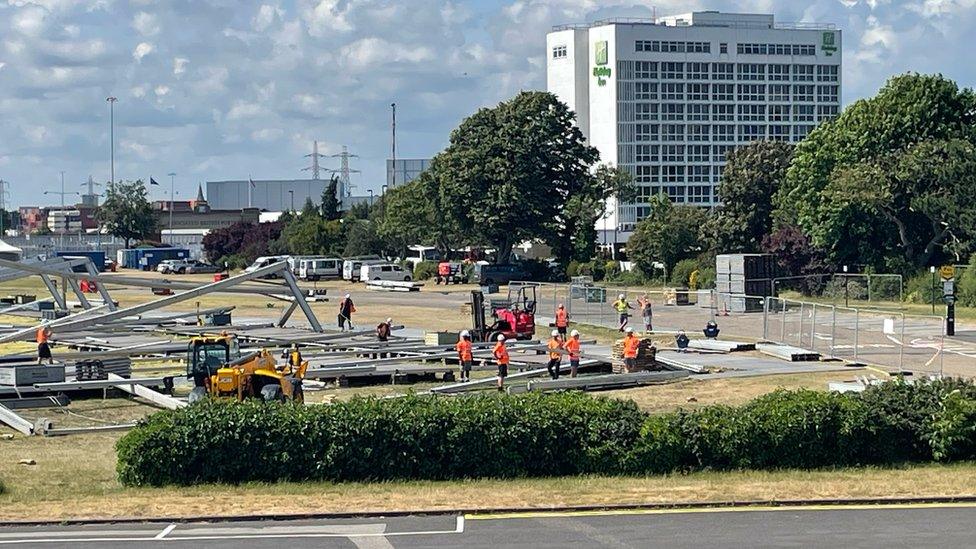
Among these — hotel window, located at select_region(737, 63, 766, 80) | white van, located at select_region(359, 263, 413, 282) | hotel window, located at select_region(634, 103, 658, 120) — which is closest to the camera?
white van, located at select_region(359, 263, 413, 282)

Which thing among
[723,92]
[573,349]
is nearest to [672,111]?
[723,92]

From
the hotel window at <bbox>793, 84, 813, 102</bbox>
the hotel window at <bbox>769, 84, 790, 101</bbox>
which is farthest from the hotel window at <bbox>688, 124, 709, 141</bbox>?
the hotel window at <bbox>793, 84, 813, 102</bbox>

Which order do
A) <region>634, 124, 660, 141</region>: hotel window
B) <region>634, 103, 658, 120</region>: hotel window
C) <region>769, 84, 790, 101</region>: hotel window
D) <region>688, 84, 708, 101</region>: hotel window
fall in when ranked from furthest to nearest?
<region>769, 84, 790, 101</region>: hotel window → <region>688, 84, 708, 101</region>: hotel window → <region>634, 124, 660, 141</region>: hotel window → <region>634, 103, 658, 120</region>: hotel window

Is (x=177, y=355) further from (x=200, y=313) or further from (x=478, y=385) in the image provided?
(x=200, y=313)

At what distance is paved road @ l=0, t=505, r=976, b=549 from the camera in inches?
723

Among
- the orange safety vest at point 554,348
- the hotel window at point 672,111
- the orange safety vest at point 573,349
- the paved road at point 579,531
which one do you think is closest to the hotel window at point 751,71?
the hotel window at point 672,111

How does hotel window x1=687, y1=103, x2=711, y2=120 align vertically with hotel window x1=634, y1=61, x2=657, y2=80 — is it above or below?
below

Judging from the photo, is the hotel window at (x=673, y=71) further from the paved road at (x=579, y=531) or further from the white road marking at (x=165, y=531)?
the white road marking at (x=165, y=531)

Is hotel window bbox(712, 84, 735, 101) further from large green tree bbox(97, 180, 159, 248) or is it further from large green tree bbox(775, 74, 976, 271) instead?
large green tree bbox(775, 74, 976, 271)

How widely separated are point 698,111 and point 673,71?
641 centimetres

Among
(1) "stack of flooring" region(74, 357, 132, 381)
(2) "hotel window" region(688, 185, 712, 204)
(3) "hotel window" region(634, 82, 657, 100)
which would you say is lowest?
(1) "stack of flooring" region(74, 357, 132, 381)

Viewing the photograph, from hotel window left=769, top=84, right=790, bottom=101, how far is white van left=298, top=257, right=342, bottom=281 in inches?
3028

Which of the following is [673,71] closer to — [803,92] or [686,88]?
[686,88]

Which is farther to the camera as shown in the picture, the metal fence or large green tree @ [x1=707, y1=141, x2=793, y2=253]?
large green tree @ [x1=707, y1=141, x2=793, y2=253]
